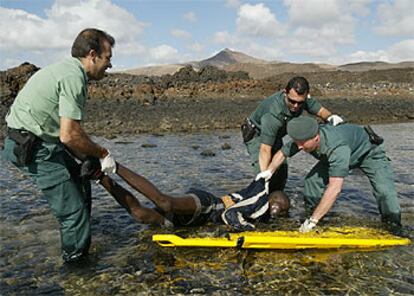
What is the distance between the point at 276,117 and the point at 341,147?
1556 mm

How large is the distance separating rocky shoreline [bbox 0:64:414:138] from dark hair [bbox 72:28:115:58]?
13.7 metres

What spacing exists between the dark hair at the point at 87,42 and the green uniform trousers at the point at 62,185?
3.78 feet

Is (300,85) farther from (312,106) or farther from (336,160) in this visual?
(336,160)

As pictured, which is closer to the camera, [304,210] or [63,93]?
[63,93]

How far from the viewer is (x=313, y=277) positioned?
5789 mm

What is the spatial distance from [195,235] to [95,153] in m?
2.34

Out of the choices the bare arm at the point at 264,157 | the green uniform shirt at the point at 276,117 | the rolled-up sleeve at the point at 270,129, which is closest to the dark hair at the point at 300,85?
the green uniform shirt at the point at 276,117

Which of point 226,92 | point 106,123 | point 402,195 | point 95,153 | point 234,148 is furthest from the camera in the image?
point 226,92

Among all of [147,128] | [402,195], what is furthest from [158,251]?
[147,128]

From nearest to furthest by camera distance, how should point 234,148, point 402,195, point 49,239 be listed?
point 49,239 < point 402,195 < point 234,148

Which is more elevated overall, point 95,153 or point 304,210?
point 95,153

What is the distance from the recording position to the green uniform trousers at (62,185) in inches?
212

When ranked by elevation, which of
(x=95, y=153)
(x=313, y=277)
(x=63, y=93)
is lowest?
(x=313, y=277)

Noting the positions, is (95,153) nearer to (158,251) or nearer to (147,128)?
(158,251)
